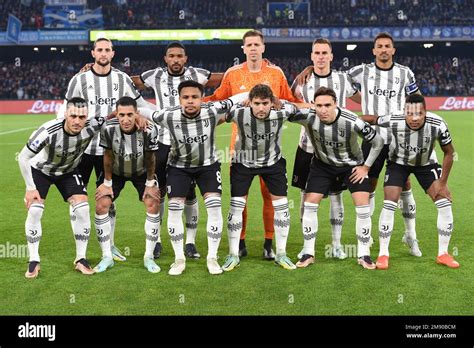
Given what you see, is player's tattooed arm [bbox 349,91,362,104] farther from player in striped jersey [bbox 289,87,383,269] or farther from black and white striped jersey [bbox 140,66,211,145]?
black and white striped jersey [bbox 140,66,211,145]

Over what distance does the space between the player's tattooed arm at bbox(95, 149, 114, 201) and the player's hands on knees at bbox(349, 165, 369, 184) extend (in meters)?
2.35

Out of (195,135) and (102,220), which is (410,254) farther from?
(102,220)

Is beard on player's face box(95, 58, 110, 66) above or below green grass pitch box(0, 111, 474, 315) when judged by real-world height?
above

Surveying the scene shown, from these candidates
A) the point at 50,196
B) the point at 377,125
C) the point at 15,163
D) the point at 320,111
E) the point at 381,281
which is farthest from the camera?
the point at 15,163

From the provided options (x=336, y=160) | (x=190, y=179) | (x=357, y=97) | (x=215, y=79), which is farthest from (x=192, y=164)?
(x=357, y=97)

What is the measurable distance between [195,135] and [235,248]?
3.82 feet

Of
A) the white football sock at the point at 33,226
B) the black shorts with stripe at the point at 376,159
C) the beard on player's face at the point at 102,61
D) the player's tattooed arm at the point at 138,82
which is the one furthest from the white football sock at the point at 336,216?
the white football sock at the point at 33,226

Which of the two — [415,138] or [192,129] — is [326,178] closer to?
[415,138]

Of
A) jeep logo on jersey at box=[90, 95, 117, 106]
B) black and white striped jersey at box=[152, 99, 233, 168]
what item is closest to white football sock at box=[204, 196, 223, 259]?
black and white striped jersey at box=[152, 99, 233, 168]

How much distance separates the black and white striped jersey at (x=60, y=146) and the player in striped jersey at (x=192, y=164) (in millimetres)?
627

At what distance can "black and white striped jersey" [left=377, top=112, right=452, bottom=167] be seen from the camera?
Answer: 5.93 m

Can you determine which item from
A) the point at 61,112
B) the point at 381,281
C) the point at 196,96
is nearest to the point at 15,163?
the point at 61,112

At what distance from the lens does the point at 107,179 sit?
20.0 ft

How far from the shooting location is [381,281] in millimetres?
5500
